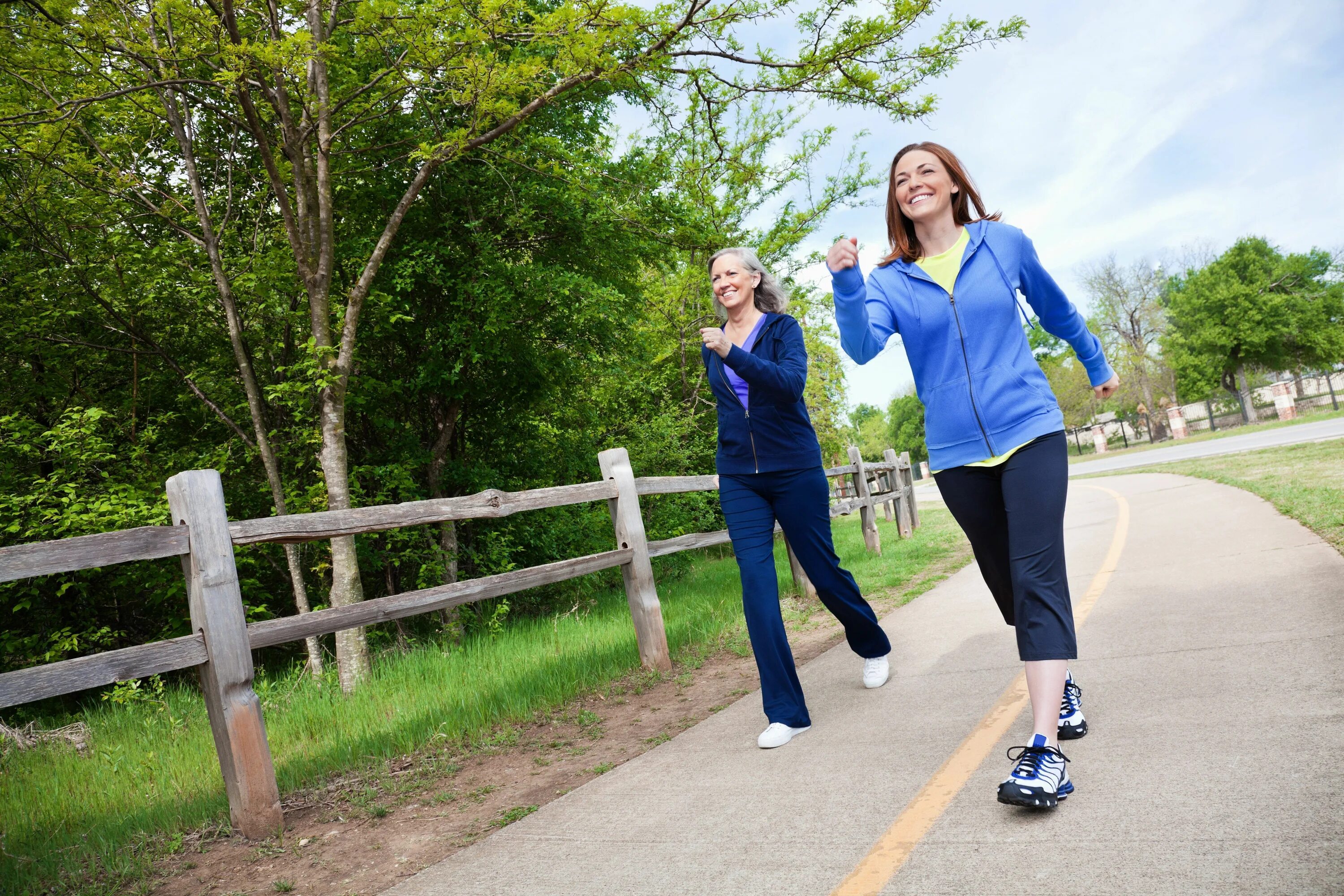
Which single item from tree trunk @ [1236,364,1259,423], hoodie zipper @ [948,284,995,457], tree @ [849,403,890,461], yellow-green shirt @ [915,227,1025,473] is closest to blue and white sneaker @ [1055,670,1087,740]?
hoodie zipper @ [948,284,995,457]

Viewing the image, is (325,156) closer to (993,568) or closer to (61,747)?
(61,747)

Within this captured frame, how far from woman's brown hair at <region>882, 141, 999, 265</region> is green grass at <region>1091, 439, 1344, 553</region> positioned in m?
4.47

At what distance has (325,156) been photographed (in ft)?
27.6

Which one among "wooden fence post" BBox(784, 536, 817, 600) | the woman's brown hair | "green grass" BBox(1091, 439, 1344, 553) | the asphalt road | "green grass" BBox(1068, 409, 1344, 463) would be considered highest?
the woman's brown hair

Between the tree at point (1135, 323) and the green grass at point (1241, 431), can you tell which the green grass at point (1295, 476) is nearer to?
the green grass at point (1241, 431)

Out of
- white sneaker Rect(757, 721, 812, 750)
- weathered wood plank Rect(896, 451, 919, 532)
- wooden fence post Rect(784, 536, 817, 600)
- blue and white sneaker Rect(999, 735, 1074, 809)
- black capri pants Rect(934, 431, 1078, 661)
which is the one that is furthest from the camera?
weathered wood plank Rect(896, 451, 919, 532)

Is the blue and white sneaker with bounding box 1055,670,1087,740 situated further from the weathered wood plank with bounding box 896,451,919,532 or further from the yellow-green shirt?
the weathered wood plank with bounding box 896,451,919,532

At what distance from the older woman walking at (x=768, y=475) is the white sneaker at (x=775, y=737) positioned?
1.3 inches

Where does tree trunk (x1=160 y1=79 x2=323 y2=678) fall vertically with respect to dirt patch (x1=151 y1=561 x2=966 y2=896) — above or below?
above

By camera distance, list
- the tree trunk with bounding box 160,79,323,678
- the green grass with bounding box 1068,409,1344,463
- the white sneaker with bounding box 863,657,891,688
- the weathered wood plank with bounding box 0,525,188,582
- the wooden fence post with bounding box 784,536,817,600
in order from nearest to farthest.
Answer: the weathered wood plank with bounding box 0,525,188,582 < the white sneaker with bounding box 863,657,891,688 < the wooden fence post with bounding box 784,536,817,600 < the tree trunk with bounding box 160,79,323,678 < the green grass with bounding box 1068,409,1344,463

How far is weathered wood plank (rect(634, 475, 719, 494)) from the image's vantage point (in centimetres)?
669

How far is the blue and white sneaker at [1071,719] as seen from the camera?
3350mm

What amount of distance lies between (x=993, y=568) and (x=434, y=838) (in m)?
2.43

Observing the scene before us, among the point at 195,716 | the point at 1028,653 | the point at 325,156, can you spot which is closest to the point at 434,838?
the point at 1028,653
